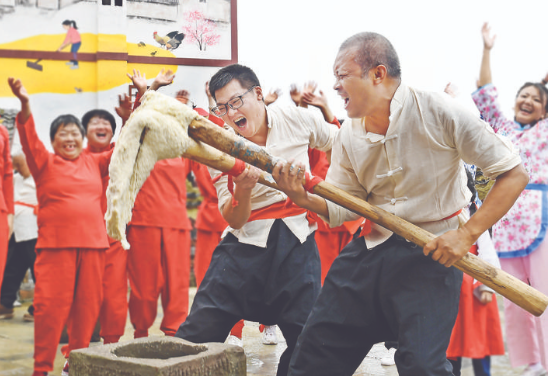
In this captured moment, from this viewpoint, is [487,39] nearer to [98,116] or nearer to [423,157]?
[423,157]

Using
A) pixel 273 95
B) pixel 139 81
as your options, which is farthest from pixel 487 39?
pixel 139 81

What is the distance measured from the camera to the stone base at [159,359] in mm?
1952

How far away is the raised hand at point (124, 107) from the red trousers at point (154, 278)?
1256 millimetres

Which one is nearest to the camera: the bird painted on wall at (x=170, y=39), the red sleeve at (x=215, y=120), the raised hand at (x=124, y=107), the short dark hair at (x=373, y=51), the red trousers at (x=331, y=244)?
the short dark hair at (x=373, y=51)

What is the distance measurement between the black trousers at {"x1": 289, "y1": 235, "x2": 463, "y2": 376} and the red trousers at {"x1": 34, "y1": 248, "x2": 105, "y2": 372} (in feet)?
6.47

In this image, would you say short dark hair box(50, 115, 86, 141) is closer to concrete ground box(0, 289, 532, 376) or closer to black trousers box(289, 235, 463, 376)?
concrete ground box(0, 289, 532, 376)

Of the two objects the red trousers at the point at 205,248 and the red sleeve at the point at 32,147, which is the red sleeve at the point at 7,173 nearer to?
the red sleeve at the point at 32,147

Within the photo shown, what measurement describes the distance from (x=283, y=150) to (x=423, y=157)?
2.75ft

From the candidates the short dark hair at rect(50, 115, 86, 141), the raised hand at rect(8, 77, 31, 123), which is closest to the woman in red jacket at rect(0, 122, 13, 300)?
the short dark hair at rect(50, 115, 86, 141)

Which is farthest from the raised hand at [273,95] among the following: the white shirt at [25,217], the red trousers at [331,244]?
the white shirt at [25,217]

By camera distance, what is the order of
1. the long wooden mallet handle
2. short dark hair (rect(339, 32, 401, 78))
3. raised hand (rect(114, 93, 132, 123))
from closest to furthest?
the long wooden mallet handle < short dark hair (rect(339, 32, 401, 78)) < raised hand (rect(114, 93, 132, 123))

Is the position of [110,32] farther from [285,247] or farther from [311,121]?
[285,247]

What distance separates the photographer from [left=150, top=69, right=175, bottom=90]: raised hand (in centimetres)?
262

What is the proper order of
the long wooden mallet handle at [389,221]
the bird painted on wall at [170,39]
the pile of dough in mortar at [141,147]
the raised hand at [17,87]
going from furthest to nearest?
the raised hand at [17,87] < the bird painted on wall at [170,39] < the long wooden mallet handle at [389,221] < the pile of dough in mortar at [141,147]
